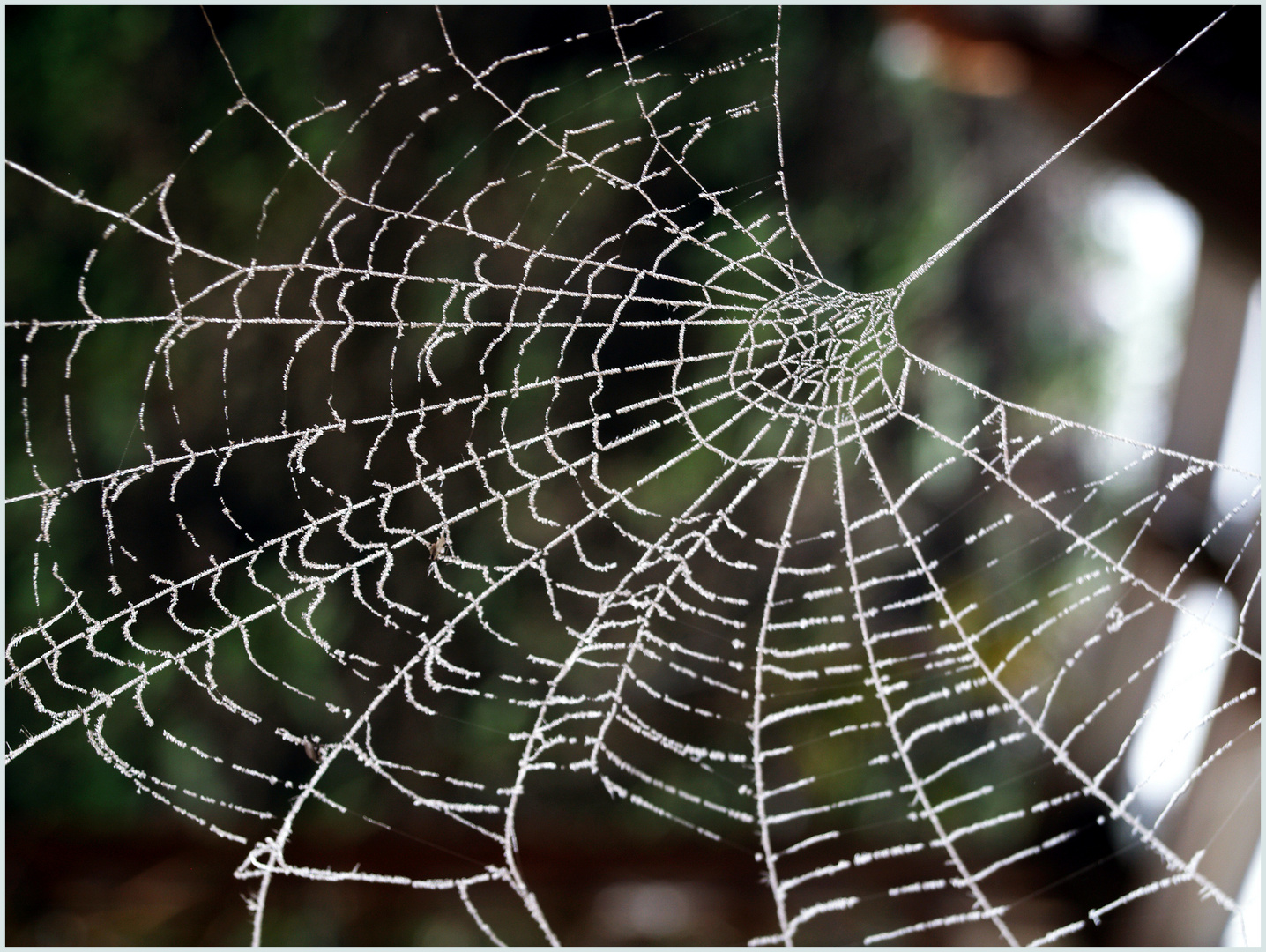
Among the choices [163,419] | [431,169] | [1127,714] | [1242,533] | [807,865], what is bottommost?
[807,865]

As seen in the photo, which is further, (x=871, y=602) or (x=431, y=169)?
(x=871, y=602)

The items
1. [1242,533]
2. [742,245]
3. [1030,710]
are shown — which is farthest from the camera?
→ [1030,710]

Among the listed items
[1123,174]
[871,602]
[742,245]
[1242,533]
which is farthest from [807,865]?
[1123,174]

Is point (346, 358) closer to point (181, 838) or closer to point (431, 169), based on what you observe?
point (431, 169)

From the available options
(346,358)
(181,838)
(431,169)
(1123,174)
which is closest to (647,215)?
(431,169)

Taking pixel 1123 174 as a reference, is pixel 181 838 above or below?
below

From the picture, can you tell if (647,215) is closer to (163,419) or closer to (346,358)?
(346,358)

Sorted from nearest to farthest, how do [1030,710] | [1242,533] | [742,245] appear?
[1242,533]
[742,245]
[1030,710]
